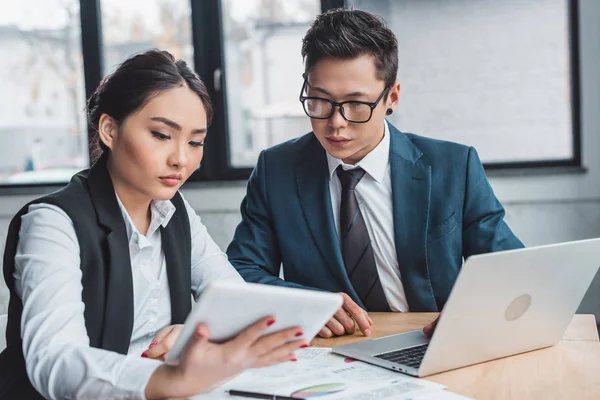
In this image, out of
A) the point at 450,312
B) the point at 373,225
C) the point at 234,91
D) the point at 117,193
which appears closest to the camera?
the point at 450,312

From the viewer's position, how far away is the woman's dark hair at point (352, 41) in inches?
76.2

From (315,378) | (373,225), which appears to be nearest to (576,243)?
(315,378)

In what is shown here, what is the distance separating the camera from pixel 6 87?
413 cm

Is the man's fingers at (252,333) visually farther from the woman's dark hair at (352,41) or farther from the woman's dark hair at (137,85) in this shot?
the woman's dark hair at (352,41)

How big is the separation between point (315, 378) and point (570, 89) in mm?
2759

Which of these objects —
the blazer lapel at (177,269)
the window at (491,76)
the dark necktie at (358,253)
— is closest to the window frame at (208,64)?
the window at (491,76)

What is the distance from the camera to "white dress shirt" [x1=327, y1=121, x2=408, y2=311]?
2051 millimetres

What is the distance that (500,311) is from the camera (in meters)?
1.29

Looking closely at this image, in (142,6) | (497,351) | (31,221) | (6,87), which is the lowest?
(497,351)

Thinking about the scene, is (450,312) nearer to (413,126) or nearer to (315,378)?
(315,378)

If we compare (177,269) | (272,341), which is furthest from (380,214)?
(272,341)

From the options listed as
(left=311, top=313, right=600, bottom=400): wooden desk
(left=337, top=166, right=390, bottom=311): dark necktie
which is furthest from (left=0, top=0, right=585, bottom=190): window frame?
(left=311, top=313, right=600, bottom=400): wooden desk

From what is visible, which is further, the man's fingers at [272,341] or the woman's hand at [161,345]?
the woman's hand at [161,345]

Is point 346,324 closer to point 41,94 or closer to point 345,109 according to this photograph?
point 345,109
